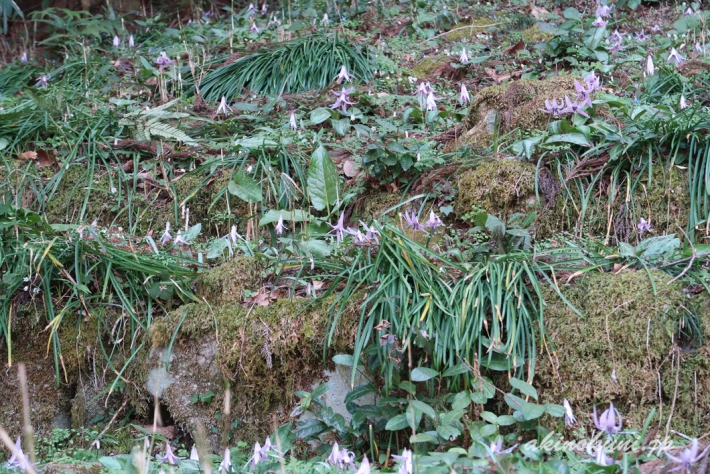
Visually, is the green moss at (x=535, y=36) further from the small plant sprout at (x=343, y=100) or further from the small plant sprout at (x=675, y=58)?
the small plant sprout at (x=343, y=100)

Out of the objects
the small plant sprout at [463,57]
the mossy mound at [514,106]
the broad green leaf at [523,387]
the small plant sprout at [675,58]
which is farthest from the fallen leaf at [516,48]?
the broad green leaf at [523,387]

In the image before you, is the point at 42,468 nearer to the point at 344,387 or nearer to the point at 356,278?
the point at 344,387

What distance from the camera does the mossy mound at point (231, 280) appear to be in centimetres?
323

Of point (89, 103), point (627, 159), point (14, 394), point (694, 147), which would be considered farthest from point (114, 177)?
point (694, 147)

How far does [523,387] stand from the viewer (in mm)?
2512

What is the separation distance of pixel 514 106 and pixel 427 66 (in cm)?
152

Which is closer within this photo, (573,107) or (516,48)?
(573,107)

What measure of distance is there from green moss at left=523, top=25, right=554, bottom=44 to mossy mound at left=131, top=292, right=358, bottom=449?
3.34 metres

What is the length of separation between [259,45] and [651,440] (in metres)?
4.36

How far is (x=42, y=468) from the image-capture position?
2693 mm

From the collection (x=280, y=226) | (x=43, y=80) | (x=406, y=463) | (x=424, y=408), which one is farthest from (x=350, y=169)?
(x=43, y=80)

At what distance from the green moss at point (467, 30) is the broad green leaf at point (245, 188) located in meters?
2.70

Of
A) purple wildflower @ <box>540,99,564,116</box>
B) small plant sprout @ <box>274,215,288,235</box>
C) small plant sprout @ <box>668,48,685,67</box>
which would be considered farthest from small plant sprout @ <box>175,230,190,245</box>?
small plant sprout @ <box>668,48,685,67</box>

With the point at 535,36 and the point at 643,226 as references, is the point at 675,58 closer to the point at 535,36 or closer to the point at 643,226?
the point at 535,36
